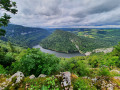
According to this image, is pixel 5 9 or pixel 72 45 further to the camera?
pixel 72 45

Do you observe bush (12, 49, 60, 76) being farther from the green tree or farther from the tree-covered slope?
the tree-covered slope

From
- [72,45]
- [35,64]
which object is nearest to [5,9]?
[35,64]

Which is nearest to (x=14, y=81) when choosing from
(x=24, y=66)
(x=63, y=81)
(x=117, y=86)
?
(x=24, y=66)

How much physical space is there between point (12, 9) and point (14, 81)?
8.96 metres

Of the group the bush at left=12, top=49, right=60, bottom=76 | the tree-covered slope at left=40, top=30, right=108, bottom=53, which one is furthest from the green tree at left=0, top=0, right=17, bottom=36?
the tree-covered slope at left=40, top=30, right=108, bottom=53

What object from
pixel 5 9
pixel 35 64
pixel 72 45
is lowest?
pixel 72 45

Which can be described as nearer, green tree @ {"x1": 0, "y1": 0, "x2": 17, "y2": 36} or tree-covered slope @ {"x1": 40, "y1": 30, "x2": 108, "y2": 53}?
green tree @ {"x1": 0, "y1": 0, "x2": 17, "y2": 36}

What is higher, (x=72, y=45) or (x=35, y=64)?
(x=35, y=64)

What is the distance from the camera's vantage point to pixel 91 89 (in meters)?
3.72

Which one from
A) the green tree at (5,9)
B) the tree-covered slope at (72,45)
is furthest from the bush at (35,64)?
the tree-covered slope at (72,45)

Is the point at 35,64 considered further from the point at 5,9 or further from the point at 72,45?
the point at 72,45

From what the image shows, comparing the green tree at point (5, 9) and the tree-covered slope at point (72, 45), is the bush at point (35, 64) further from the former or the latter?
the tree-covered slope at point (72, 45)

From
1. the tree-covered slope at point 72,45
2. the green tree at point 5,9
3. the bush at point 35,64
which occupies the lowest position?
the tree-covered slope at point 72,45

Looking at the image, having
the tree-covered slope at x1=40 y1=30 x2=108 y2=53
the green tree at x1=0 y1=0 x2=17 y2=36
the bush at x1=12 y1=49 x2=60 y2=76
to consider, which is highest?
the green tree at x1=0 y1=0 x2=17 y2=36
